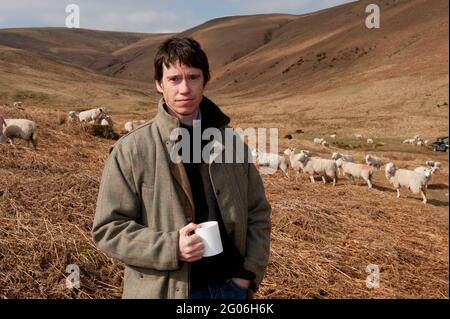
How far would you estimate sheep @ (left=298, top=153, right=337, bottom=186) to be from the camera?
12.5m

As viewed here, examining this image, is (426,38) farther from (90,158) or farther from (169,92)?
(169,92)

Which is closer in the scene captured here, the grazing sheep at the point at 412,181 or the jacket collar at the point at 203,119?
the jacket collar at the point at 203,119

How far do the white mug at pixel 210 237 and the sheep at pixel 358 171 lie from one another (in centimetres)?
1073

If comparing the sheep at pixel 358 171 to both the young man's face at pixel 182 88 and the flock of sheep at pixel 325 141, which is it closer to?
the flock of sheep at pixel 325 141

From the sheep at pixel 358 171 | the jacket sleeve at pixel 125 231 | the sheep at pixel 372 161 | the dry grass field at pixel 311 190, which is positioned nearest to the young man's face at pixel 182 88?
the jacket sleeve at pixel 125 231

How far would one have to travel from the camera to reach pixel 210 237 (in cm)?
217

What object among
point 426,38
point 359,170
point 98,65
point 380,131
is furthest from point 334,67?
point 98,65

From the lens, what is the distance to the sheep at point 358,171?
1227 cm

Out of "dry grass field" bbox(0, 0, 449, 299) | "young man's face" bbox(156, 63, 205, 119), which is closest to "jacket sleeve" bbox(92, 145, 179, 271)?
"young man's face" bbox(156, 63, 205, 119)

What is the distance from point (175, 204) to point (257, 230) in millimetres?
548

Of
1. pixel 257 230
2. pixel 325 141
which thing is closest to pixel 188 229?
A: pixel 257 230

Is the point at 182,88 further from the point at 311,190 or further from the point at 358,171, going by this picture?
the point at 358,171

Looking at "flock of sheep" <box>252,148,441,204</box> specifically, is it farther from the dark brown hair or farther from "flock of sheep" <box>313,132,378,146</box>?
the dark brown hair

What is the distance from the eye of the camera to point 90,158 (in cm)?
979
